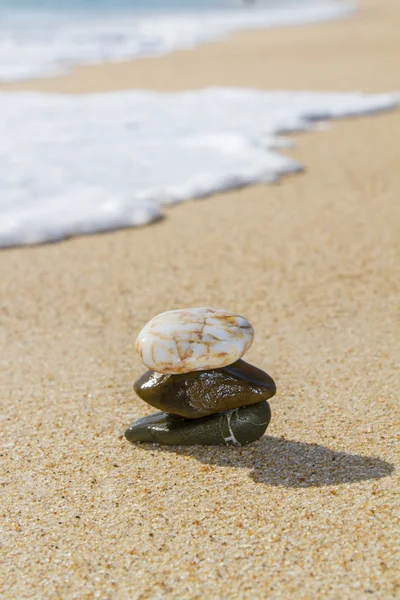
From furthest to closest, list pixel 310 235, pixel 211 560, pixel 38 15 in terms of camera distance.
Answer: pixel 38 15 → pixel 310 235 → pixel 211 560

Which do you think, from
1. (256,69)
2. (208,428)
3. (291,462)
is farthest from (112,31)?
(291,462)

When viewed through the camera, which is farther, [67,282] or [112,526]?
[67,282]

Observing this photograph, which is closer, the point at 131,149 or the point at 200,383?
the point at 200,383

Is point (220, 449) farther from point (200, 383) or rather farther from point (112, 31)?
point (112, 31)

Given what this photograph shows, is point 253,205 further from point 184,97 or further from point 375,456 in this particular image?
point 184,97

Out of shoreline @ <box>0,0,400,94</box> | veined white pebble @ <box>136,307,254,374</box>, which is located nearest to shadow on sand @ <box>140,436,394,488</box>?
veined white pebble @ <box>136,307,254,374</box>

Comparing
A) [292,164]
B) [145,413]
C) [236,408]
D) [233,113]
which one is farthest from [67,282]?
[233,113]

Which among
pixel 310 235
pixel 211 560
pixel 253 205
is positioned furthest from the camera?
pixel 253 205
